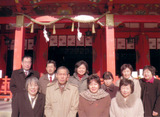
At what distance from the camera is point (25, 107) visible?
2.49 meters

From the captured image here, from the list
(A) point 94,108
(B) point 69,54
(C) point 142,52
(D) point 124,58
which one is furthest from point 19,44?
(C) point 142,52

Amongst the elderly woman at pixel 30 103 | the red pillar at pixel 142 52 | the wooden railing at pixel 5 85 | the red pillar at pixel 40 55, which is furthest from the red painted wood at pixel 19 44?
the red pillar at pixel 142 52

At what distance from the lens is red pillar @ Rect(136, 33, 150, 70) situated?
814cm

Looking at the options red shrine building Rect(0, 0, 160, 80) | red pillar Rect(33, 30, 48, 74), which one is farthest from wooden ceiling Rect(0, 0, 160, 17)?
red pillar Rect(33, 30, 48, 74)

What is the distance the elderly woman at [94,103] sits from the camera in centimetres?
247

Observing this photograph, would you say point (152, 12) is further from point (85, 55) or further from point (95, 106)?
point (95, 106)

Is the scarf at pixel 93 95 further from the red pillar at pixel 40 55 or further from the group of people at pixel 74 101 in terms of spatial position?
the red pillar at pixel 40 55

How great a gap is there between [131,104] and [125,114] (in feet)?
0.59

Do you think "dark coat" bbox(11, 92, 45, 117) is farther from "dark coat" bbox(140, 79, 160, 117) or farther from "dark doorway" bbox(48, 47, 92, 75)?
"dark doorway" bbox(48, 47, 92, 75)

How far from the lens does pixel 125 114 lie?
2.48m

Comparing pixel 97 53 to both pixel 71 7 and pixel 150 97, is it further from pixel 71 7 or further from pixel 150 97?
pixel 150 97

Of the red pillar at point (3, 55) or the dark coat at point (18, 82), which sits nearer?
the dark coat at point (18, 82)

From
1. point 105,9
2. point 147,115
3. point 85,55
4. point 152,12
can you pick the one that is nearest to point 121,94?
point 147,115

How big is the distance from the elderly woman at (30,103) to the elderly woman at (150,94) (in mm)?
1957
